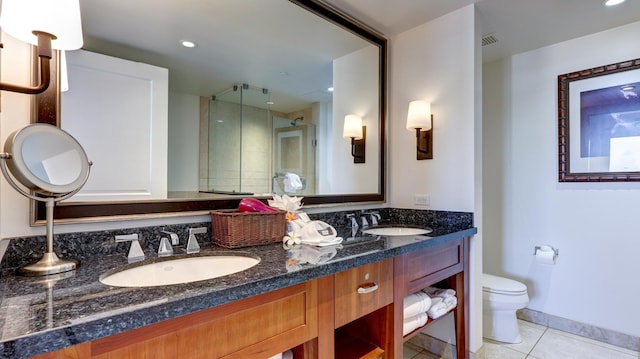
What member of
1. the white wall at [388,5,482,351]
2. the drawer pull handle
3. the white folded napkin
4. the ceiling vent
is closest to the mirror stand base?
the white folded napkin

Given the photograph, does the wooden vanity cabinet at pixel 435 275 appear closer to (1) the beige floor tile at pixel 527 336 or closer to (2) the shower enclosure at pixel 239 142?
(1) the beige floor tile at pixel 527 336

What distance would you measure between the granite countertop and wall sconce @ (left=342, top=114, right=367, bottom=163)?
113cm

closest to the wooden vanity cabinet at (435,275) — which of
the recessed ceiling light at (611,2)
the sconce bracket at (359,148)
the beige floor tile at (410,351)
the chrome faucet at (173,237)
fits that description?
the beige floor tile at (410,351)

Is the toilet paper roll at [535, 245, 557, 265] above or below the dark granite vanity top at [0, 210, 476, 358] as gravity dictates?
below

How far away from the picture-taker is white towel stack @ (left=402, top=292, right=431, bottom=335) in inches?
60.8

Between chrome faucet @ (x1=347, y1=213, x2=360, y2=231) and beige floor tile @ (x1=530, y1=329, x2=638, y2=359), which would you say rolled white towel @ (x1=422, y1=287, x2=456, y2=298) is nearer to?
chrome faucet @ (x1=347, y1=213, x2=360, y2=231)

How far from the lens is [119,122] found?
119 cm

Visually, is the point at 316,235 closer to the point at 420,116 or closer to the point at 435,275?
the point at 435,275

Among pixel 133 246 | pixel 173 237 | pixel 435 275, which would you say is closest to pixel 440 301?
pixel 435 275

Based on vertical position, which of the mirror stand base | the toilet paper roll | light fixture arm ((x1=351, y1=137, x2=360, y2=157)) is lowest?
the toilet paper roll

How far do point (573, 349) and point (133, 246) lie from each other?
2.74 m

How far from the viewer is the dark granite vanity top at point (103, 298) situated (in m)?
0.57

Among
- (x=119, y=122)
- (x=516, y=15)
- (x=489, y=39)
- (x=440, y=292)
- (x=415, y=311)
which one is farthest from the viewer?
(x=489, y=39)

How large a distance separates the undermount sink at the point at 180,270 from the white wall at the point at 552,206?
241 centimetres
